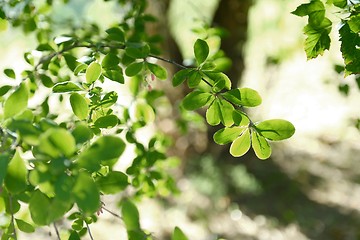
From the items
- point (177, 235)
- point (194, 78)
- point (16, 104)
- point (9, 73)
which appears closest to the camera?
point (16, 104)

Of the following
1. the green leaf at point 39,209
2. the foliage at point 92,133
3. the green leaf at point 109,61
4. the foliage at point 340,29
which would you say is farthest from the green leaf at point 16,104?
the foliage at point 340,29

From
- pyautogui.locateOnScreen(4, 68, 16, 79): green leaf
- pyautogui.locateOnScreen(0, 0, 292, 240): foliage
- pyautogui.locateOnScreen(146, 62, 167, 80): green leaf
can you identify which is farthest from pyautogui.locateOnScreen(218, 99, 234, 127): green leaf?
pyautogui.locateOnScreen(4, 68, 16, 79): green leaf

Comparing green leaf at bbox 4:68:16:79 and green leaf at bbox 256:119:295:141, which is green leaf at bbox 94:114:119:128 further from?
green leaf at bbox 4:68:16:79

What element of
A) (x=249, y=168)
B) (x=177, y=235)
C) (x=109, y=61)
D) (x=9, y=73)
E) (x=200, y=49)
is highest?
(x=200, y=49)

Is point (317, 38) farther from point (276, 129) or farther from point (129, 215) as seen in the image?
point (129, 215)

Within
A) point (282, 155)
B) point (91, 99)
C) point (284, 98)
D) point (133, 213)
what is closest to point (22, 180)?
point (133, 213)

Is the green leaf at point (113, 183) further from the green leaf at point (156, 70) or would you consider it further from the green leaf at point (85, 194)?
the green leaf at point (156, 70)

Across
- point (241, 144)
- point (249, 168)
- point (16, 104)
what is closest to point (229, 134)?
point (241, 144)
